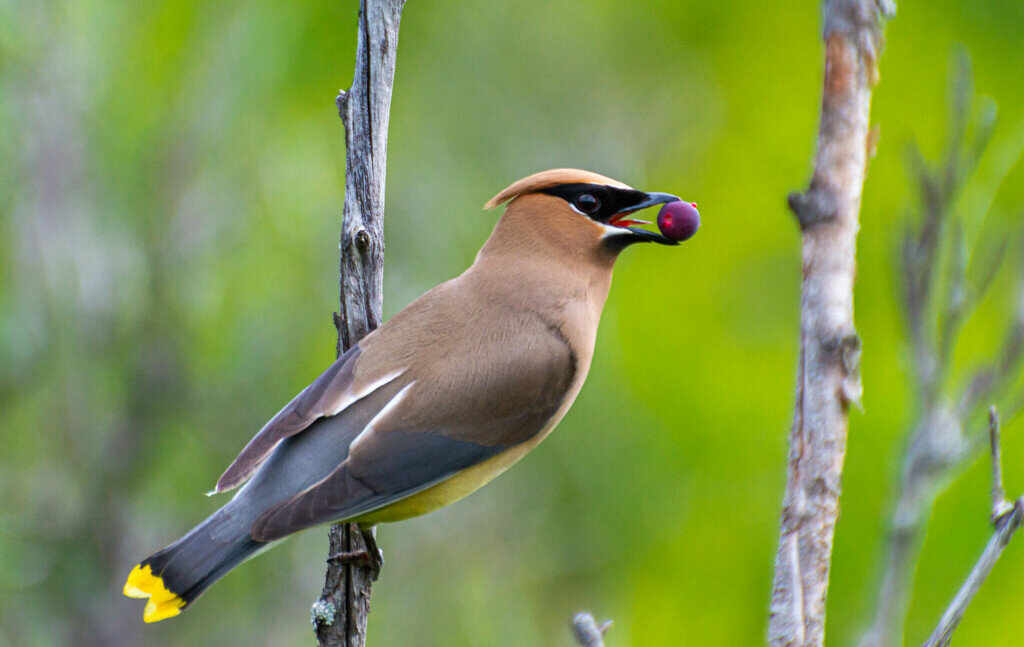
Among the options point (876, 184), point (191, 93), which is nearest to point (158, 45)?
point (191, 93)

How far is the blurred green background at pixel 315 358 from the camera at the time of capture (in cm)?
382

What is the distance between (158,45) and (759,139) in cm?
253

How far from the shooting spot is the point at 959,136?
1.23m

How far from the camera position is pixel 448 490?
2863 mm

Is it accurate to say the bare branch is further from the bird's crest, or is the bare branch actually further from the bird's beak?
the bird's crest

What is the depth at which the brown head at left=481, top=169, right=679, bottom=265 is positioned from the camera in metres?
3.09

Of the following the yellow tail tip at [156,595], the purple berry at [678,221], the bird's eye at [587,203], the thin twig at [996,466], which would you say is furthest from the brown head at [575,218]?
the thin twig at [996,466]

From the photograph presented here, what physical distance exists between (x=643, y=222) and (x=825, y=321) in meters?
1.68

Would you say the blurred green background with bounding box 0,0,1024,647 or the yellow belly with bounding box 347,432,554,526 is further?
the blurred green background with bounding box 0,0,1024,647

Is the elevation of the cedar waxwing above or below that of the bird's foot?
above

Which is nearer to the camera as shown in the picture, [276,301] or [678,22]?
[276,301]

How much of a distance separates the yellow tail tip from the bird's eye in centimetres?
140

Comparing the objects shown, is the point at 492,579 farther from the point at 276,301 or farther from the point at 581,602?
the point at 276,301

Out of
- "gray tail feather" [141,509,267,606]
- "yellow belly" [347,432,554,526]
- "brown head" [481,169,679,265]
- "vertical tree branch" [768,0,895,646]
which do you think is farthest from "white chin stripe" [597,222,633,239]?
"vertical tree branch" [768,0,895,646]
